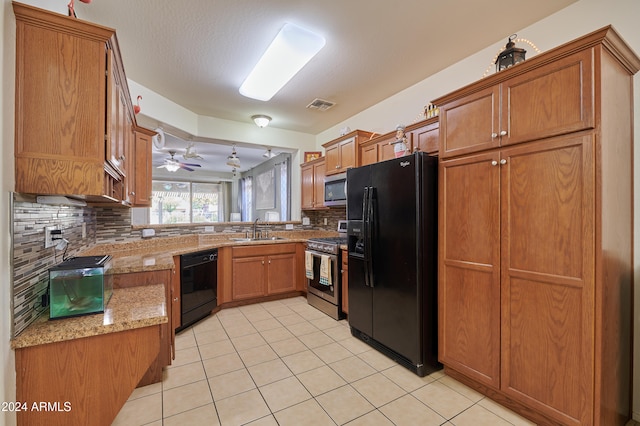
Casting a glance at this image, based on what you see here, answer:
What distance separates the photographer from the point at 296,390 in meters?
2.02

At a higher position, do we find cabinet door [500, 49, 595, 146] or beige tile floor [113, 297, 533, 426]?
cabinet door [500, 49, 595, 146]

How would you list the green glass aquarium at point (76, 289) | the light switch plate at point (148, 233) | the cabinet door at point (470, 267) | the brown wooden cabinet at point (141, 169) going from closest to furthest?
1. the green glass aquarium at point (76, 289)
2. the cabinet door at point (470, 267)
3. the brown wooden cabinet at point (141, 169)
4. the light switch plate at point (148, 233)

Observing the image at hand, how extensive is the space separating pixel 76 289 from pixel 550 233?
2.56 m

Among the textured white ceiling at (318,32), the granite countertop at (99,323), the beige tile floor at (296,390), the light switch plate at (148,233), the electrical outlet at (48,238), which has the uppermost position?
the textured white ceiling at (318,32)

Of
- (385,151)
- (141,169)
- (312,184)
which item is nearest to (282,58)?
(385,151)

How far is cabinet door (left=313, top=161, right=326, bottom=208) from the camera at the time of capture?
14.4 feet

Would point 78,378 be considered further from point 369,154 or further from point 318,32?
point 369,154

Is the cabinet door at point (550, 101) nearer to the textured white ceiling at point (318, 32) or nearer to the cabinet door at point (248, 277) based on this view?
the textured white ceiling at point (318, 32)

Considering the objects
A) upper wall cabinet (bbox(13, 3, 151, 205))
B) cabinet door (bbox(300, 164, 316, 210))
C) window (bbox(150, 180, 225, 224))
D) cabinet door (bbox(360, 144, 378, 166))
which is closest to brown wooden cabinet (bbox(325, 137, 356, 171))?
cabinet door (bbox(360, 144, 378, 166))

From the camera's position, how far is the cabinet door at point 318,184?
14.4 feet

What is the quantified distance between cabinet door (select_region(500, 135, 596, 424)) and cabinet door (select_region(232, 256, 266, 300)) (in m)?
2.93

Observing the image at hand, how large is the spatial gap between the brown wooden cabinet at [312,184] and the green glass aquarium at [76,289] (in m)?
3.15

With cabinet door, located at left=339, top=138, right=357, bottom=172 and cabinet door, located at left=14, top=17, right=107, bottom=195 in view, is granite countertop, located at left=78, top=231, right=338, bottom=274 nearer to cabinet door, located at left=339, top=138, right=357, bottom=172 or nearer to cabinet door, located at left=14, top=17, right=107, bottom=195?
cabinet door, located at left=14, top=17, right=107, bottom=195

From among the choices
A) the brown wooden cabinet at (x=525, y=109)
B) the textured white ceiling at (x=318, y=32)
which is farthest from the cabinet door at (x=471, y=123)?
the textured white ceiling at (x=318, y=32)
